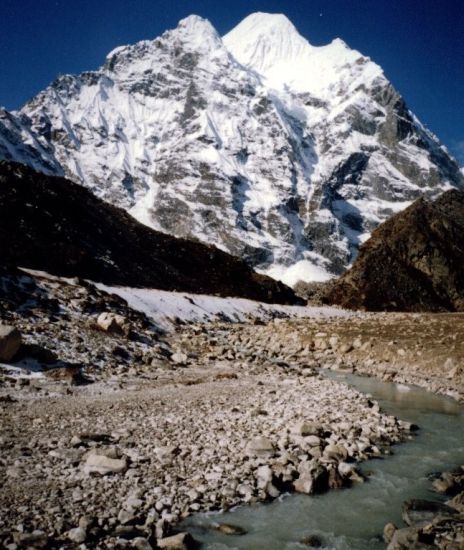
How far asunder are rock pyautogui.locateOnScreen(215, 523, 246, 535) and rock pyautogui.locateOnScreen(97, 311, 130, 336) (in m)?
16.3

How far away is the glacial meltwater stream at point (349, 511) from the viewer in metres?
7.75

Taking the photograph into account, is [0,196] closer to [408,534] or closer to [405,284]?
[408,534]

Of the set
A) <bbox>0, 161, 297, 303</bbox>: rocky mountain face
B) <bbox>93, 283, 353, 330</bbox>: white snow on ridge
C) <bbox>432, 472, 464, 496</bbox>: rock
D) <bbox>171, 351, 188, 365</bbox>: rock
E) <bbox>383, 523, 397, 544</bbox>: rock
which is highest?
<bbox>0, 161, 297, 303</bbox>: rocky mountain face

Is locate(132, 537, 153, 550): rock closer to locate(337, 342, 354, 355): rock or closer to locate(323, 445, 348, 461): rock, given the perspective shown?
locate(323, 445, 348, 461): rock

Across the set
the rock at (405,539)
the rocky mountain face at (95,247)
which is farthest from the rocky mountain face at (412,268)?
the rock at (405,539)

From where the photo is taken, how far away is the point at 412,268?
7312 cm

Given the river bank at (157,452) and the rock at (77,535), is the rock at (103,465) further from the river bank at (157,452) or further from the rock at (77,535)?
the rock at (77,535)

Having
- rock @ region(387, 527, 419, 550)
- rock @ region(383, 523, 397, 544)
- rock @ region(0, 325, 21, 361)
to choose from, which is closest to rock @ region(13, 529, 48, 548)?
rock @ region(387, 527, 419, 550)

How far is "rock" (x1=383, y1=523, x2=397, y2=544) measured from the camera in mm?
7738

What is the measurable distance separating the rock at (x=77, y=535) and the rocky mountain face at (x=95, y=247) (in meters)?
29.5

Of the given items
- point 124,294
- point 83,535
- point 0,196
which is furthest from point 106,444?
point 0,196

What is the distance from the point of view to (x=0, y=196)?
45188 mm

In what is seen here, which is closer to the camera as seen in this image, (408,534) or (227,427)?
(408,534)

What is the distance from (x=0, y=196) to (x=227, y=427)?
134 feet
